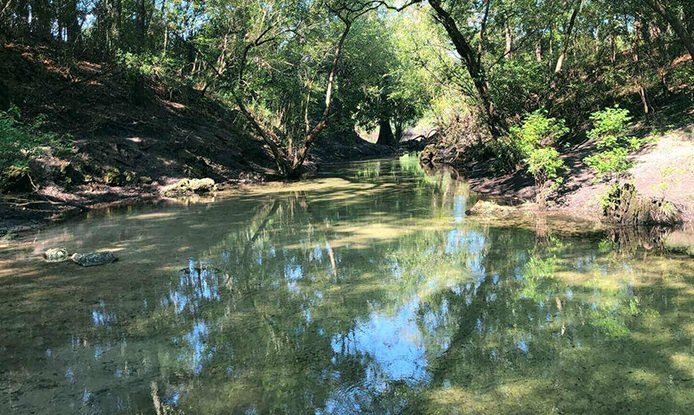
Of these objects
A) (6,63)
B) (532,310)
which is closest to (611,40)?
(532,310)

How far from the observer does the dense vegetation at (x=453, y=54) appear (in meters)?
13.7

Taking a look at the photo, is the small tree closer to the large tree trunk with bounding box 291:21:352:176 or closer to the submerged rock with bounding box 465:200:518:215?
the submerged rock with bounding box 465:200:518:215

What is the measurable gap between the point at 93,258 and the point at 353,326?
444cm

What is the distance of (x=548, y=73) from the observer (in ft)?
51.0

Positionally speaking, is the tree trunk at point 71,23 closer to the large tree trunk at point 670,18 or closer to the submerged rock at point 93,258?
the submerged rock at point 93,258

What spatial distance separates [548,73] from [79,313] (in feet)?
47.9

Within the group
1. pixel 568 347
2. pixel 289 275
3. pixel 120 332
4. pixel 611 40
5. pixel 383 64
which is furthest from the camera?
pixel 383 64

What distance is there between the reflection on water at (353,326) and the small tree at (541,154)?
7.88 feet

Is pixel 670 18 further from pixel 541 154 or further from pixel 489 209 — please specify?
pixel 489 209

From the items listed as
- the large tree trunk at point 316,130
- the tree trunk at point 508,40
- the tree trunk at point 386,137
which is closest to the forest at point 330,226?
the tree trunk at point 508,40

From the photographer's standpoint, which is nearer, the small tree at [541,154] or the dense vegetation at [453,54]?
the small tree at [541,154]

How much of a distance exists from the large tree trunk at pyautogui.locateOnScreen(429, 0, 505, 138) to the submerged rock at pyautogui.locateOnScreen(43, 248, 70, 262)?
10.3 m

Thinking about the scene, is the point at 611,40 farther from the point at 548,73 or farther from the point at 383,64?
the point at 383,64

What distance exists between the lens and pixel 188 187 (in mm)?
15547
